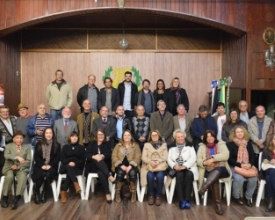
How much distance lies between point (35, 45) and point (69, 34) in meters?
0.75

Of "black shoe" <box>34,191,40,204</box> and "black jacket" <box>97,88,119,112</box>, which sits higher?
"black jacket" <box>97,88,119,112</box>

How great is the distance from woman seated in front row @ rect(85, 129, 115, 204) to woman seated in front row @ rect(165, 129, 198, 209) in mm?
842

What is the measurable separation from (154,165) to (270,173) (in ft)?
4.83

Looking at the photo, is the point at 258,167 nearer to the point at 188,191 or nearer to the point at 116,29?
the point at 188,191

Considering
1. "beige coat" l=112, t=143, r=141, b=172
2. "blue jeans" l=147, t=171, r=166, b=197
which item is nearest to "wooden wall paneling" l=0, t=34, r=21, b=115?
"beige coat" l=112, t=143, r=141, b=172

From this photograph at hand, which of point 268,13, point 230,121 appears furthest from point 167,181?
point 268,13

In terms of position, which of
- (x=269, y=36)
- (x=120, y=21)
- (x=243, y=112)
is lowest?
(x=243, y=112)

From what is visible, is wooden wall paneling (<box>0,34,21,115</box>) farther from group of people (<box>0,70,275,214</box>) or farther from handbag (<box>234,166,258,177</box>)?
handbag (<box>234,166,258,177</box>)

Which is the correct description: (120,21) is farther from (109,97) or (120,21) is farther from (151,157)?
(151,157)

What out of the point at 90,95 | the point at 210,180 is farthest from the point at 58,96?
the point at 210,180

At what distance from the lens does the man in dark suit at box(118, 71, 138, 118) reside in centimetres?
646

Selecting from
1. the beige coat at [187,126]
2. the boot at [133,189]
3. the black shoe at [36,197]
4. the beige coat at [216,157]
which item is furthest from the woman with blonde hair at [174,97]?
the black shoe at [36,197]

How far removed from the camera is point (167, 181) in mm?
5102

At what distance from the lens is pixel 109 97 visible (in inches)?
251
